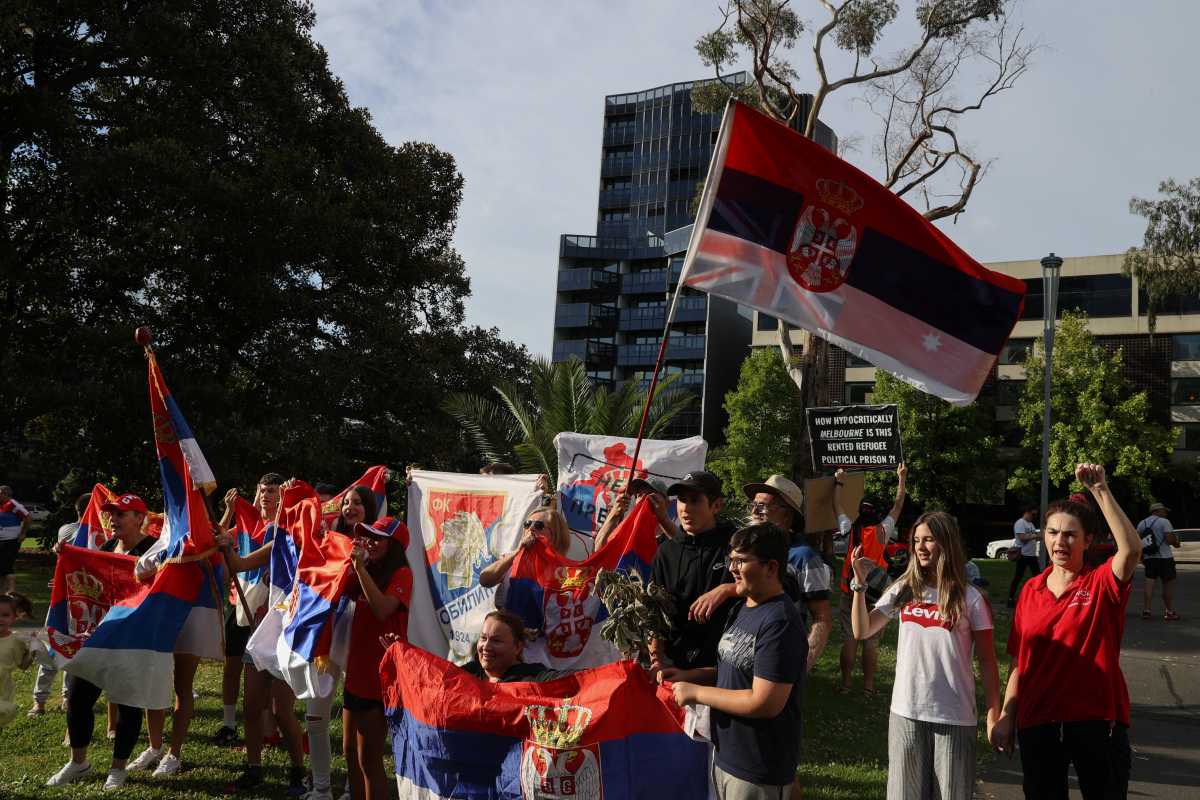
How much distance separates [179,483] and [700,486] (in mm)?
4187

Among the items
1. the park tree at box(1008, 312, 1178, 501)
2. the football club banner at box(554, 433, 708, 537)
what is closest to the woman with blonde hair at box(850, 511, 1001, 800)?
the football club banner at box(554, 433, 708, 537)

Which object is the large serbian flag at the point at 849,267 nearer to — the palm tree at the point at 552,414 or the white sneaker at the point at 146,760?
the white sneaker at the point at 146,760

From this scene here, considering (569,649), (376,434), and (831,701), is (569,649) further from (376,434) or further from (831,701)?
(376,434)

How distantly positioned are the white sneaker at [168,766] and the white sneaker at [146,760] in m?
0.09

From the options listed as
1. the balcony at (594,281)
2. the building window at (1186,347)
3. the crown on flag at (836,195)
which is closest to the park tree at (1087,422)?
the building window at (1186,347)

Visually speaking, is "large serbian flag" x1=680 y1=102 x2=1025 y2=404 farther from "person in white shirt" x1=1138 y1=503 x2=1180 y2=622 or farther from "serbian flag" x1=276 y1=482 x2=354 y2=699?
"person in white shirt" x1=1138 y1=503 x2=1180 y2=622

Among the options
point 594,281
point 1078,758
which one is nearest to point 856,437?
point 1078,758

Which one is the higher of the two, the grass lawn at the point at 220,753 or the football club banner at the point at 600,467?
the football club banner at the point at 600,467

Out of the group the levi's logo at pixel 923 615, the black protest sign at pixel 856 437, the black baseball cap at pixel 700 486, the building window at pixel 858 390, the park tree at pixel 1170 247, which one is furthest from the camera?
the building window at pixel 858 390

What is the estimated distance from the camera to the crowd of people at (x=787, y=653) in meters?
3.77

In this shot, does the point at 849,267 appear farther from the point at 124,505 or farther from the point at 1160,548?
the point at 1160,548

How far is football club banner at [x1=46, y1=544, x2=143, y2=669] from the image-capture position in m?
7.11

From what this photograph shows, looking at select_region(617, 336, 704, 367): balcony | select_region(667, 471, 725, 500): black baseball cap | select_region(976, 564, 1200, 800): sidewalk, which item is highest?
select_region(617, 336, 704, 367): balcony

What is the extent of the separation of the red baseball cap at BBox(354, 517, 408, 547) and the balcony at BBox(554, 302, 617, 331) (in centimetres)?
7364
